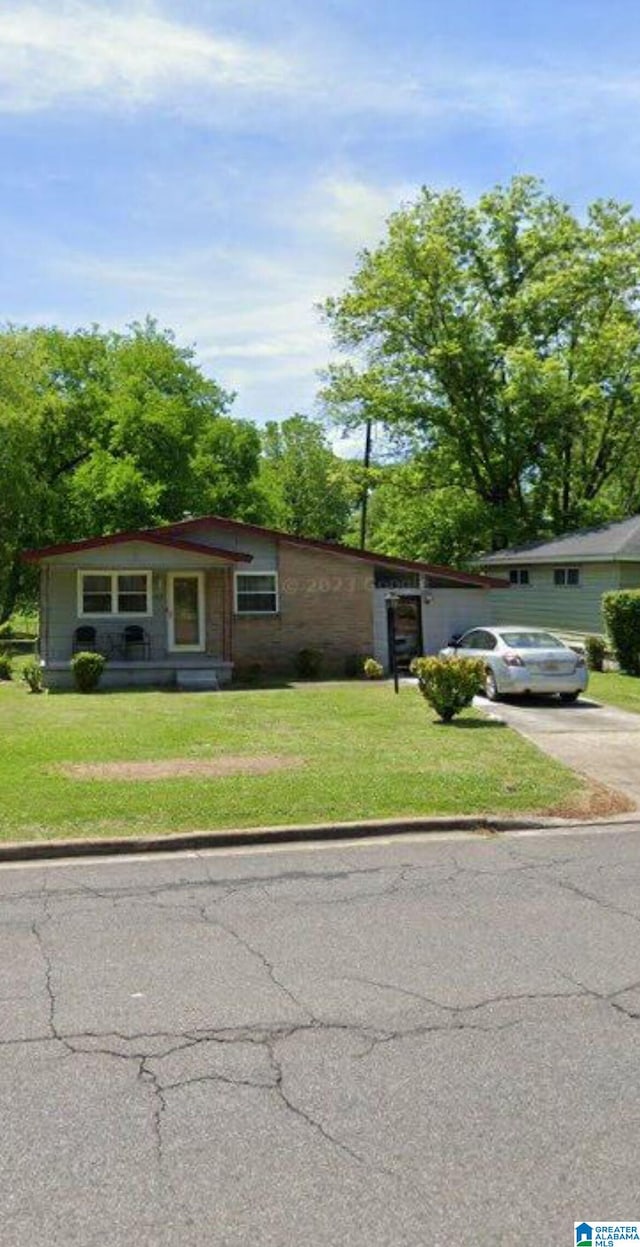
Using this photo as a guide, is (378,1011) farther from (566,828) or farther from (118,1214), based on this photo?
(566,828)

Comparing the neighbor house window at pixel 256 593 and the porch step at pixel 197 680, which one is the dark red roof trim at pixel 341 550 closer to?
the neighbor house window at pixel 256 593

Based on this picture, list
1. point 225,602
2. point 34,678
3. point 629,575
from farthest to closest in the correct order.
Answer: point 629,575 < point 225,602 < point 34,678

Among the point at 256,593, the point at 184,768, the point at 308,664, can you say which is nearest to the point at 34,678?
the point at 256,593

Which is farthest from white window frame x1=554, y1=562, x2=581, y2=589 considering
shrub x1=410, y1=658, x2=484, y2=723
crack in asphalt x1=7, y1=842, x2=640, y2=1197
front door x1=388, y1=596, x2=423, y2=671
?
crack in asphalt x1=7, y1=842, x2=640, y2=1197

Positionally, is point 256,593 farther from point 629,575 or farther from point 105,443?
point 105,443

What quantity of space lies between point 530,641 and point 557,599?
11722 mm

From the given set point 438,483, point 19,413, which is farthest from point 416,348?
point 19,413

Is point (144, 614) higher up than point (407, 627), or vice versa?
point (144, 614)

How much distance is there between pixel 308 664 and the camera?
24.4 m

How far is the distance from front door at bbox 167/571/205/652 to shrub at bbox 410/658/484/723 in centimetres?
979

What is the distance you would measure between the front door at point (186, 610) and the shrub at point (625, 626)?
31.4 ft

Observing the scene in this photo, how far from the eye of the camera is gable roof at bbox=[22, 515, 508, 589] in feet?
75.0

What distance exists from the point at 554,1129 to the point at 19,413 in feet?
114

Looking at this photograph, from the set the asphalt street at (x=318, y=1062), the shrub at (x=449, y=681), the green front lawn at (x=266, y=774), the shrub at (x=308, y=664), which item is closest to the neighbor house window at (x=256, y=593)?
the shrub at (x=308, y=664)
